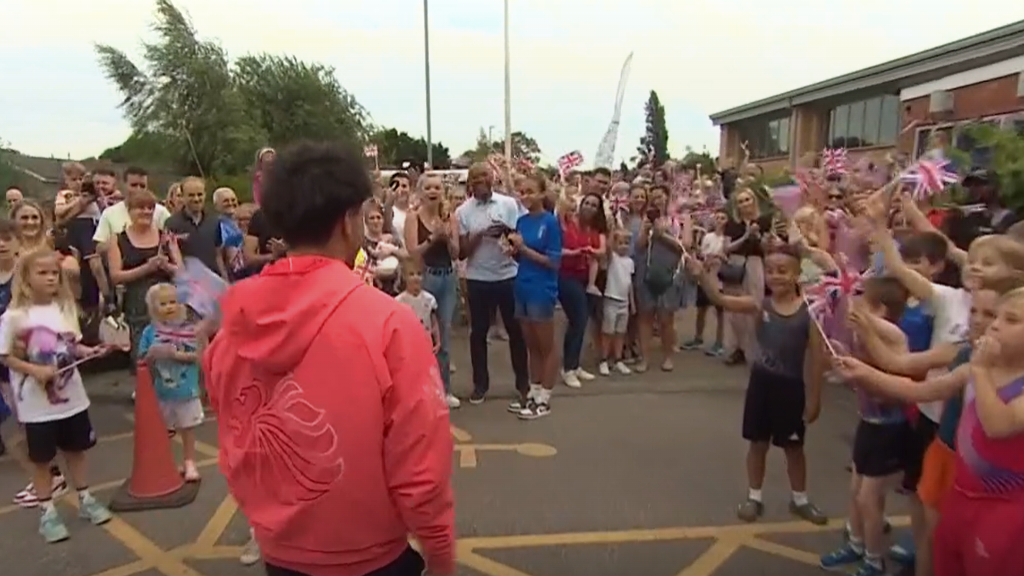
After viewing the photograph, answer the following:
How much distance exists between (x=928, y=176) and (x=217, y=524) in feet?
13.0

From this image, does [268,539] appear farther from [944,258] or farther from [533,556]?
[944,258]

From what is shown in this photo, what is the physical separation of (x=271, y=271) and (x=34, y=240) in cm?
486

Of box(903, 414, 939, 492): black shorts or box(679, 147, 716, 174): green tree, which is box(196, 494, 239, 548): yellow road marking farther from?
box(679, 147, 716, 174): green tree

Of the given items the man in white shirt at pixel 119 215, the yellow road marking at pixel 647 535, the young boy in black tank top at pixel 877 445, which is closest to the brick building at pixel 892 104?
the young boy in black tank top at pixel 877 445

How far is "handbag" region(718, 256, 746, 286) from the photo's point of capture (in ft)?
25.0

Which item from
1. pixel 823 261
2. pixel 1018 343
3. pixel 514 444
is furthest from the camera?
pixel 514 444

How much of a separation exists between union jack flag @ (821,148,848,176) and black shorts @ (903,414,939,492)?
6.01 ft

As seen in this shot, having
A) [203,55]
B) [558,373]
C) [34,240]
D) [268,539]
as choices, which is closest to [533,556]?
[268,539]

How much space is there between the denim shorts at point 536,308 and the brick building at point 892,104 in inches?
119

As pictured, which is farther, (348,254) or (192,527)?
(192,527)

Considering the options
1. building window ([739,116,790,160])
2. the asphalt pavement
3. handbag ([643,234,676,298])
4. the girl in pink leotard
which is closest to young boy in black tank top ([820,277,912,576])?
the asphalt pavement

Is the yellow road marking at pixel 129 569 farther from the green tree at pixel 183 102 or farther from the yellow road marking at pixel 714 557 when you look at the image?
the green tree at pixel 183 102

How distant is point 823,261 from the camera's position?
374cm

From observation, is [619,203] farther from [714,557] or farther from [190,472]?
[190,472]
